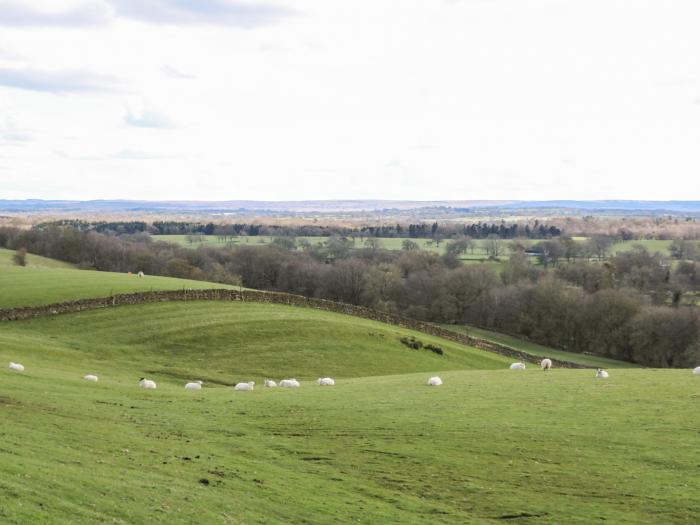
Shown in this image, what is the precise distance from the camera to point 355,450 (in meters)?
25.8

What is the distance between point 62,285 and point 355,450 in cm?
5438

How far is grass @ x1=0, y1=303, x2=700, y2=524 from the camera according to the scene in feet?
61.3

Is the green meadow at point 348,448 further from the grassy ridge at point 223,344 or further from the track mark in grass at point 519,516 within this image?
the grassy ridge at point 223,344

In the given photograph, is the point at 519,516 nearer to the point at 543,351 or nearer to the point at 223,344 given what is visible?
the point at 223,344

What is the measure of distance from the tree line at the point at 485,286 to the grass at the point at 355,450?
65.4 m

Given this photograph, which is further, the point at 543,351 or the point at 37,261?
the point at 37,261

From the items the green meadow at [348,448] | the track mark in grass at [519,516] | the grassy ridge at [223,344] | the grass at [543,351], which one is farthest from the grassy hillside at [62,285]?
the track mark in grass at [519,516]

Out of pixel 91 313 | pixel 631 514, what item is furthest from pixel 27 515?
pixel 91 313

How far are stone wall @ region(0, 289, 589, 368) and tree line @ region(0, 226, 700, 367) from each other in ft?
93.0

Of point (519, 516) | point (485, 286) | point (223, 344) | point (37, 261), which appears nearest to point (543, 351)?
point (485, 286)

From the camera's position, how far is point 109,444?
904 inches

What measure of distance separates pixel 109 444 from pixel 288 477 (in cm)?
583

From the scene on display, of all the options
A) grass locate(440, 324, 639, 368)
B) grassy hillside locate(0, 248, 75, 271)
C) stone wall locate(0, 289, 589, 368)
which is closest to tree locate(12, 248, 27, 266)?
grassy hillside locate(0, 248, 75, 271)

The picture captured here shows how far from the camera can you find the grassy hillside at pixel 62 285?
2584 inches
